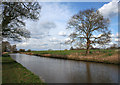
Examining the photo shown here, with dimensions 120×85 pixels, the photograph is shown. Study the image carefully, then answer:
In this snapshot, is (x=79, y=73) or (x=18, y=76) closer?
(x=18, y=76)

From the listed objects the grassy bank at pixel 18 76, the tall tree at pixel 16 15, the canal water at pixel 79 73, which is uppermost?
the tall tree at pixel 16 15

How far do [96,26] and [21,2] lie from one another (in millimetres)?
12588

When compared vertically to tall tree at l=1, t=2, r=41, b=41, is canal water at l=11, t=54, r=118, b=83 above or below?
below

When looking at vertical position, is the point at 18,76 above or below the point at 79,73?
above

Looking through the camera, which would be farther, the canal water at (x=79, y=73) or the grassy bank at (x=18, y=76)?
the canal water at (x=79, y=73)

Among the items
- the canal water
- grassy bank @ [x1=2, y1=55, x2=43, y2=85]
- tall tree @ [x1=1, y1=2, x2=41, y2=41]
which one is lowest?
the canal water

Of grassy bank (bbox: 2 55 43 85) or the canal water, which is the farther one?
the canal water

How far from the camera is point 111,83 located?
17.3ft

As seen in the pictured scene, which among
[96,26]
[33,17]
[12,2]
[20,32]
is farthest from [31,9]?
[96,26]

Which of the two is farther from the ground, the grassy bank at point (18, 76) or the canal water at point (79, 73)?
the grassy bank at point (18, 76)

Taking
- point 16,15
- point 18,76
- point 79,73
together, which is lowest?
point 79,73

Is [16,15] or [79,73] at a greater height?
[16,15]

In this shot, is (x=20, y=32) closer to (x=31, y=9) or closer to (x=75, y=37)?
(x=31, y=9)

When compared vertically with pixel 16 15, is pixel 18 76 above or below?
below
